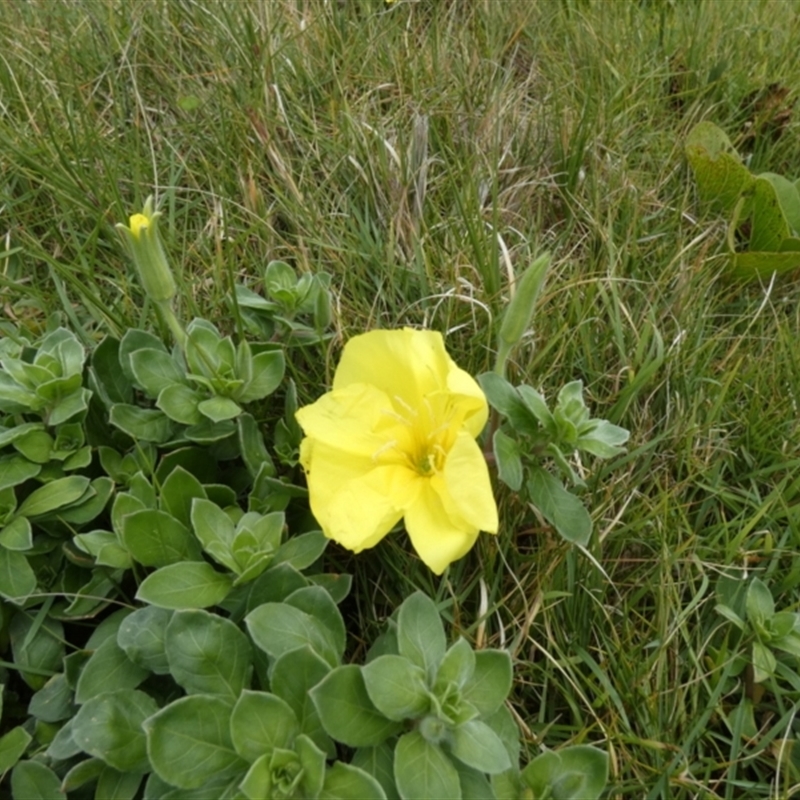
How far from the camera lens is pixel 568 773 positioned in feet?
4.06

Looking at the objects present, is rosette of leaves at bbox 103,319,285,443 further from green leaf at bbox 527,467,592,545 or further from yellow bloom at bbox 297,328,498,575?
green leaf at bbox 527,467,592,545

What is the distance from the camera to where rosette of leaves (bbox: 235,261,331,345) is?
5.62ft

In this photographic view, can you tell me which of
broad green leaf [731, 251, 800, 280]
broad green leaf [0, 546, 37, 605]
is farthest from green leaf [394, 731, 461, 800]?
broad green leaf [731, 251, 800, 280]

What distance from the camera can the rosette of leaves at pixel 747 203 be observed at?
2.15 meters

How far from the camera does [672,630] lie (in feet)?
5.05

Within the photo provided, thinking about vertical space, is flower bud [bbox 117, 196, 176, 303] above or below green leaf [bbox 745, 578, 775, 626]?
above

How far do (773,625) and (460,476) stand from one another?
0.72 m

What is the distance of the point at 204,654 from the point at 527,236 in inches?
56.0

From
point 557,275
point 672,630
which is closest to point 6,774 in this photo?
point 672,630

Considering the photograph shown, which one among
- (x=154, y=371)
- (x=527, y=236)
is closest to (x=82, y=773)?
(x=154, y=371)

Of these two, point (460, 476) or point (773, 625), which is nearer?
point (460, 476)

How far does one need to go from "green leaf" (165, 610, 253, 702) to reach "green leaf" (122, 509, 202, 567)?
165mm

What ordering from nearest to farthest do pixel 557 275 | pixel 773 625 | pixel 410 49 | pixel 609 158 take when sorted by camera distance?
pixel 773 625 < pixel 557 275 < pixel 609 158 < pixel 410 49

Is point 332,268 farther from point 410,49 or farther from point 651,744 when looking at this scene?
point 651,744
